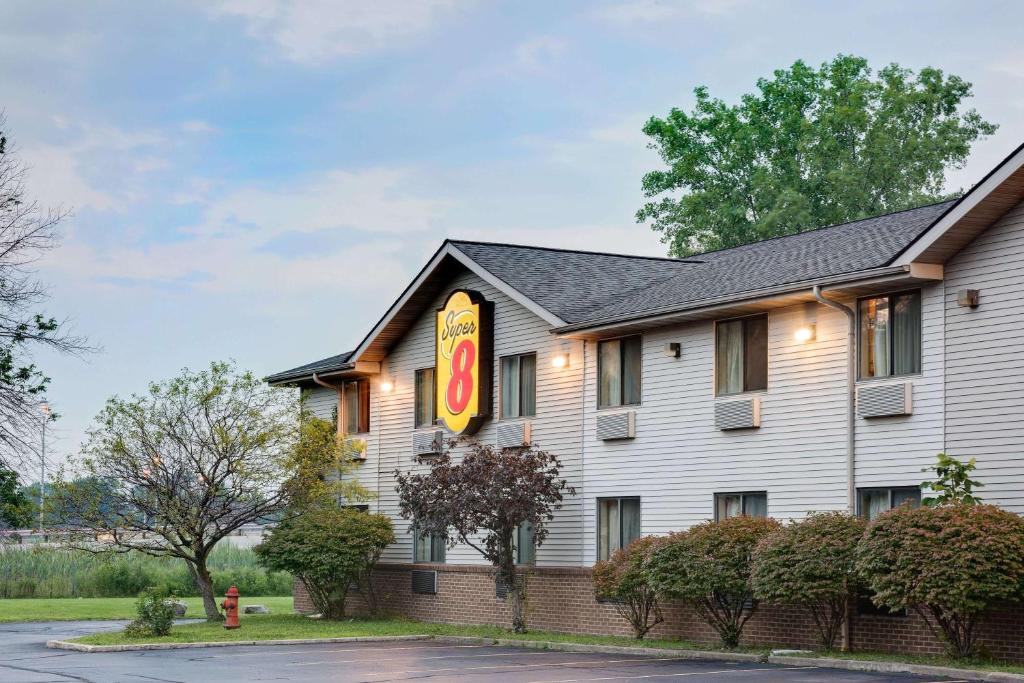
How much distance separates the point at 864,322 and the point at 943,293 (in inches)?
64.5

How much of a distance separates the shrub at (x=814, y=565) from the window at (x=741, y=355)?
143 inches

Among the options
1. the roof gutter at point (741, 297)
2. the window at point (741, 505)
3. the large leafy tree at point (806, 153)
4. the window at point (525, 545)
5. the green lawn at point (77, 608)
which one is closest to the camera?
the roof gutter at point (741, 297)

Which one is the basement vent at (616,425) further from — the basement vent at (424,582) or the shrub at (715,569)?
the basement vent at (424,582)

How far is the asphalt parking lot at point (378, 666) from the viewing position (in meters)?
19.1

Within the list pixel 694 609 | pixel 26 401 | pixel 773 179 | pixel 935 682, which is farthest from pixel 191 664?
pixel 773 179

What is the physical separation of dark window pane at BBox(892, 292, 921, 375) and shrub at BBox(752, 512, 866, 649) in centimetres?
245

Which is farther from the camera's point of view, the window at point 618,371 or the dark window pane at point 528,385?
the dark window pane at point 528,385

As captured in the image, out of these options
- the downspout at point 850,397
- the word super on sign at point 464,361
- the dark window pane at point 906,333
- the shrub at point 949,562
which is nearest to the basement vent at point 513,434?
the word super on sign at point 464,361

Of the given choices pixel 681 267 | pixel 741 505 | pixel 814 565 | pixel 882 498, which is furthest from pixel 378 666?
pixel 681 267

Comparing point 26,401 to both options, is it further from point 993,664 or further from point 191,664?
point 993,664

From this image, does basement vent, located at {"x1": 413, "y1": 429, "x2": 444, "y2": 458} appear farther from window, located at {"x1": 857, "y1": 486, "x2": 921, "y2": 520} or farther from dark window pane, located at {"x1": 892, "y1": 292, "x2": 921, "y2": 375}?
dark window pane, located at {"x1": 892, "y1": 292, "x2": 921, "y2": 375}

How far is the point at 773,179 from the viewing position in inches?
2068

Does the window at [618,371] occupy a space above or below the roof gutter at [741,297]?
below

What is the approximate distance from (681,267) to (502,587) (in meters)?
8.20
